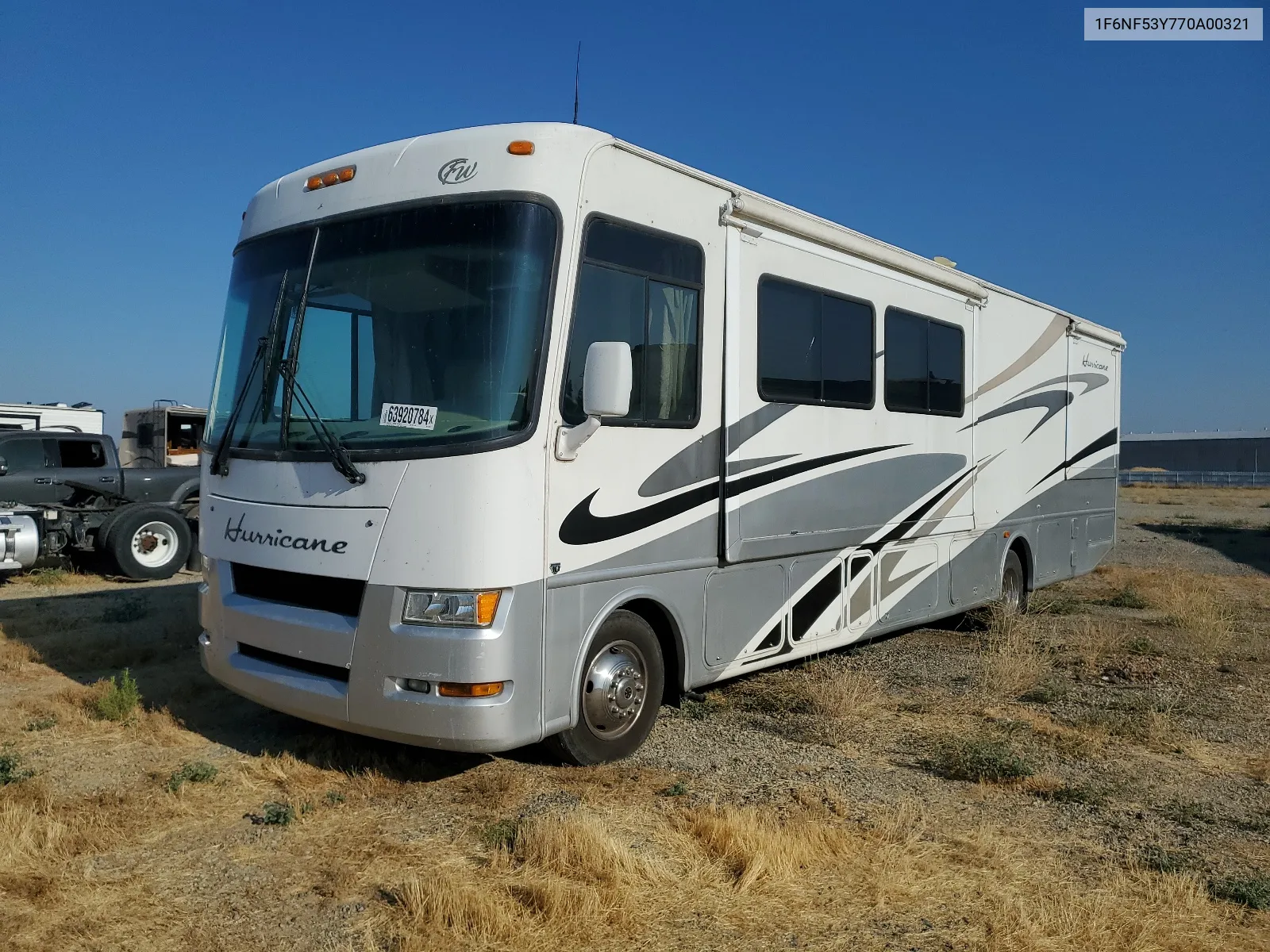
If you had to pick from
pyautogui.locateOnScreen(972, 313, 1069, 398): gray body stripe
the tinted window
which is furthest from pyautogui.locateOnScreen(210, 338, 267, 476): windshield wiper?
the tinted window

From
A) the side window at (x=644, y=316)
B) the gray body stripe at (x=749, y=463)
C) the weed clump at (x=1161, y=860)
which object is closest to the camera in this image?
the weed clump at (x=1161, y=860)

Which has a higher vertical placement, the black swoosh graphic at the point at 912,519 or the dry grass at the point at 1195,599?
the black swoosh graphic at the point at 912,519

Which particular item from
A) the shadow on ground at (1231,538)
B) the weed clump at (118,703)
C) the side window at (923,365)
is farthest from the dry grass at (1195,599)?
the weed clump at (118,703)

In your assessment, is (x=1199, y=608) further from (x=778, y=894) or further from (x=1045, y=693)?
(x=778, y=894)

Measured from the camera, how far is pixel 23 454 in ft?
40.5

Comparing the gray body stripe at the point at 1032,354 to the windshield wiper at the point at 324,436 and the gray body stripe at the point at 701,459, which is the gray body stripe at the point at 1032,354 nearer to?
the gray body stripe at the point at 701,459

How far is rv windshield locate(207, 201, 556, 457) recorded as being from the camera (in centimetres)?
472

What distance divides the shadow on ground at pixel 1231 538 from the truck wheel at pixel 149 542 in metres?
14.6

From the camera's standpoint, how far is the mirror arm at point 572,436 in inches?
188

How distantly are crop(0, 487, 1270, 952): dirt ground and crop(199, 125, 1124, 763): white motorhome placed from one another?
1.46 ft

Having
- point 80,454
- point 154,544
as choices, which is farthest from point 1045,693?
point 80,454

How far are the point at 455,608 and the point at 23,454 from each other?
10159 mm

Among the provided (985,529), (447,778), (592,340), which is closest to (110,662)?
(447,778)

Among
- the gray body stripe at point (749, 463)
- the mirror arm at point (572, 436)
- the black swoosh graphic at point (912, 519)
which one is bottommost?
the black swoosh graphic at point (912, 519)
